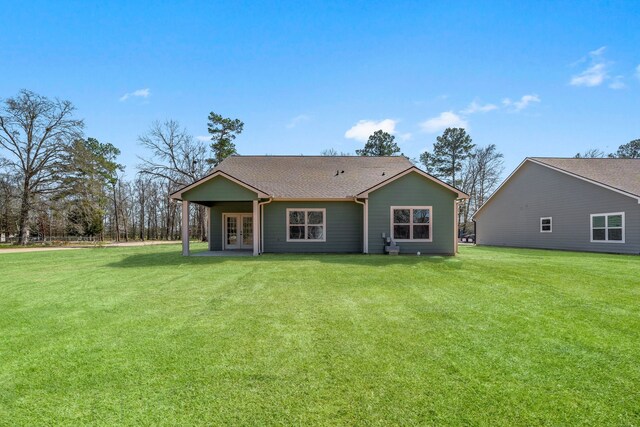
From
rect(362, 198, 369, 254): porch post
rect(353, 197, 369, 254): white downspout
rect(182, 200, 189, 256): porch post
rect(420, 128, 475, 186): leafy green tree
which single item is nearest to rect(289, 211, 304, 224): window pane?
rect(353, 197, 369, 254): white downspout

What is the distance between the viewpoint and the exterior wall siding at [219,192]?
44.1 ft

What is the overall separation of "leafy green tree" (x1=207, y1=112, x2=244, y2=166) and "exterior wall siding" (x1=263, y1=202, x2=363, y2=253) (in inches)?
799

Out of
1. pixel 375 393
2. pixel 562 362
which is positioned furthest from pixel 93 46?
pixel 562 362

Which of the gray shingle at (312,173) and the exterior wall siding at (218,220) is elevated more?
the gray shingle at (312,173)

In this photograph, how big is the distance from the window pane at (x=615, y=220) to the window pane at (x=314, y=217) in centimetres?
1413

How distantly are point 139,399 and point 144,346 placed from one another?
1197 mm

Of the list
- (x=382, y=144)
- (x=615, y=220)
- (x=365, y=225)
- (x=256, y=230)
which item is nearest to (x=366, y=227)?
(x=365, y=225)

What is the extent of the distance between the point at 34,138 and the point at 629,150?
64712 millimetres

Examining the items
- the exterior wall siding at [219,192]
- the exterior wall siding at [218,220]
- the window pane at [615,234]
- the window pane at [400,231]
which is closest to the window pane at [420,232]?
the window pane at [400,231]

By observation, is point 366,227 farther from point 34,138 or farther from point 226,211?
point 34,138

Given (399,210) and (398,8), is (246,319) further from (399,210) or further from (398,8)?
(398,8)

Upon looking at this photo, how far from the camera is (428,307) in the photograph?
17.6ft

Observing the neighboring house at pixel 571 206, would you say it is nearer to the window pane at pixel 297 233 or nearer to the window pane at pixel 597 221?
the window pane at pixel 597 221

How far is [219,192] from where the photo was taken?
13.5m
